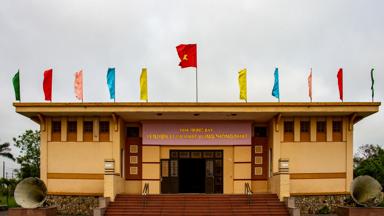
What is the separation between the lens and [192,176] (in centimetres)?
2930

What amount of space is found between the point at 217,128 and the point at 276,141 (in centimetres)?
325

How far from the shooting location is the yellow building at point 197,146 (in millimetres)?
25375

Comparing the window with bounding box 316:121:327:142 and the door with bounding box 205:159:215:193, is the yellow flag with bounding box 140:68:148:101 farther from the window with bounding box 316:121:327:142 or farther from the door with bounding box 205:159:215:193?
the window with bounding box 316:121:327:142

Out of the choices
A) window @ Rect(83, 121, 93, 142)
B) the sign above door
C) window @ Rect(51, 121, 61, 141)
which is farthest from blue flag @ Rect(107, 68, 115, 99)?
A: window @ Rect(51, 121, 61, 141)

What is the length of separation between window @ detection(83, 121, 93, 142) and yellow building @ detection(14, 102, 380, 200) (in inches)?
2.1

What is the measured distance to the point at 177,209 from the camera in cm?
2386

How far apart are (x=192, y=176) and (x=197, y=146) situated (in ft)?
7.49

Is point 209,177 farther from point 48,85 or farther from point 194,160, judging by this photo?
point 48,85

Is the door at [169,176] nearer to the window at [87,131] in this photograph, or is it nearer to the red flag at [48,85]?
the window at [87,131]

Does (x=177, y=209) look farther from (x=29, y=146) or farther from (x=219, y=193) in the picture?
(x=29, y=146)

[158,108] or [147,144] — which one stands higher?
[158,108]

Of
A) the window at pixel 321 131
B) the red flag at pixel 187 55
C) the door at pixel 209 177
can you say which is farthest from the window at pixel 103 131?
the window at pixel 321 131

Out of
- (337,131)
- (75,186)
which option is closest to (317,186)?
(337,131)

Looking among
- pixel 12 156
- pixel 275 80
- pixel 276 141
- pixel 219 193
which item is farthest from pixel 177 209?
pixel 12 156
